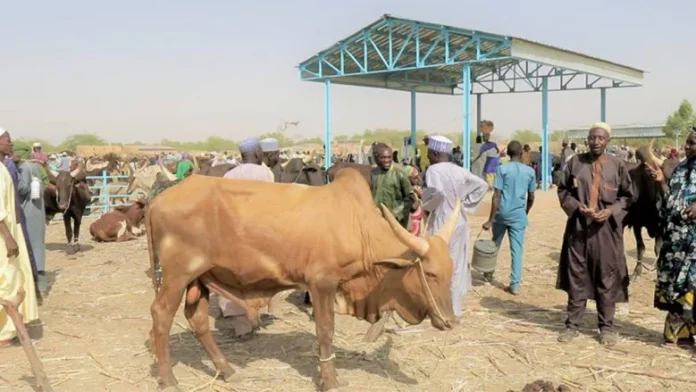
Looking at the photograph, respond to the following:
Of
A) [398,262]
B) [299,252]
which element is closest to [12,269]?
[299,252]

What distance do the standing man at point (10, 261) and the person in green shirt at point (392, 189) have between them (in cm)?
335

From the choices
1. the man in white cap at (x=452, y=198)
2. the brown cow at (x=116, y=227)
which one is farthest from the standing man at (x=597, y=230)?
the brown cow at (x=116, y=227)

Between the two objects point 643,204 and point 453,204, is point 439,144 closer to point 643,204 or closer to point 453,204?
point 453,204

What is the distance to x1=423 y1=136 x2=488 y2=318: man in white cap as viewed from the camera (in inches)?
247

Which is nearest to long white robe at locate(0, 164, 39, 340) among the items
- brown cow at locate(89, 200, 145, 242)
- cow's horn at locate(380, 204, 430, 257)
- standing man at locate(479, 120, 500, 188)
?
cow's horn at locate(380, 204, 430, 257)

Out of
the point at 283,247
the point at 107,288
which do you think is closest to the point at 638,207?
the point at 283,247

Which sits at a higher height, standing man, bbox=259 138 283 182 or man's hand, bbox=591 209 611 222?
standing man, bbox=259 138 283 182

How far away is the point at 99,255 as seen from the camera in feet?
37.1

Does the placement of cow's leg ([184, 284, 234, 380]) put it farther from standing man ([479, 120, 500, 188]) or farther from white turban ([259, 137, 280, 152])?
standing man ([479, 120, 500, 188])

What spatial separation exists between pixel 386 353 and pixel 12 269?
3288 mm

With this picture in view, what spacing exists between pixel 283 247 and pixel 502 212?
398cm

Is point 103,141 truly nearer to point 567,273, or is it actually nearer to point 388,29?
point 388,29

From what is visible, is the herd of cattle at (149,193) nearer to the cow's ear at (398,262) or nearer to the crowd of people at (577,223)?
the crowd of people at (577,223)

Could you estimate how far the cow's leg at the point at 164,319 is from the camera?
4.78 meters
